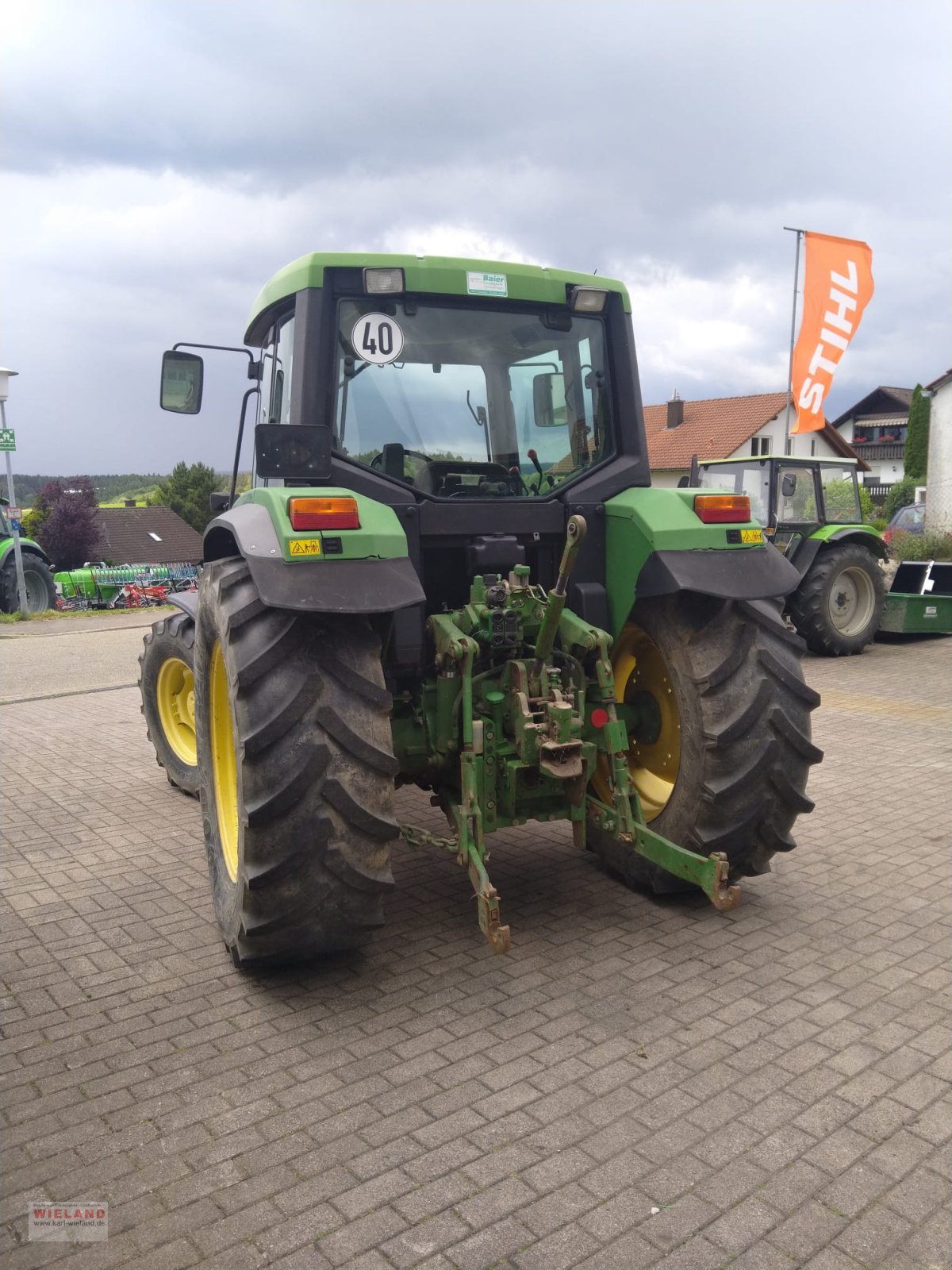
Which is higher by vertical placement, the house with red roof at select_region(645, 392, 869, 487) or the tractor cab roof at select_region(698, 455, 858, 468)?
the house with red roof at select_region(645, 392, 869, 487)

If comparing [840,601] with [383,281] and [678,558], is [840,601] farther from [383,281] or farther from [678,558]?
[383,281]

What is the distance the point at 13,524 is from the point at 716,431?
96.7 ft

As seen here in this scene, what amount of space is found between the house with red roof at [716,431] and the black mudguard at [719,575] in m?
33.0

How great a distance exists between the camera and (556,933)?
3.89m

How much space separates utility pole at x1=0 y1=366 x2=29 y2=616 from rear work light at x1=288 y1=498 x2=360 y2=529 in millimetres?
14057

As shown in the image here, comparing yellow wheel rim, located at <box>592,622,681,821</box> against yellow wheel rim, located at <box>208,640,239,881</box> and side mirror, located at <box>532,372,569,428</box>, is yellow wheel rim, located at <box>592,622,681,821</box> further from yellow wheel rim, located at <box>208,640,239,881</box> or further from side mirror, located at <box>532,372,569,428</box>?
yellow wheel rim, located at <box>208,640,239,881</box>

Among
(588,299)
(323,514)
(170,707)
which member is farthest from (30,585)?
(323,514)

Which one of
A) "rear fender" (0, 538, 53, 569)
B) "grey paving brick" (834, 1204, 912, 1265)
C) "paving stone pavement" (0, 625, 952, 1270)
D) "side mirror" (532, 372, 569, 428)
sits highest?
"side mirror" (532, 372, 569, 428)

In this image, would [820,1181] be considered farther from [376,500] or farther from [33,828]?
[33,828]

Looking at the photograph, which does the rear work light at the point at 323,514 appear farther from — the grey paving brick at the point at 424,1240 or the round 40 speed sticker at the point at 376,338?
the grey paving brick at the point at 424,1240

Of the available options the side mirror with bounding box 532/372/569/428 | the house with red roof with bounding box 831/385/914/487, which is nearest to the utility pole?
the side mirror with bounding box 532/372/569/428

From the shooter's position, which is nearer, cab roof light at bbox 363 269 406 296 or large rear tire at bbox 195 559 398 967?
large rear tire at bbox 195 559 398 967

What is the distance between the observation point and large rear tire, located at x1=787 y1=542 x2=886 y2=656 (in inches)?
422

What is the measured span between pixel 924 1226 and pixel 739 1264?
0.47 meters
